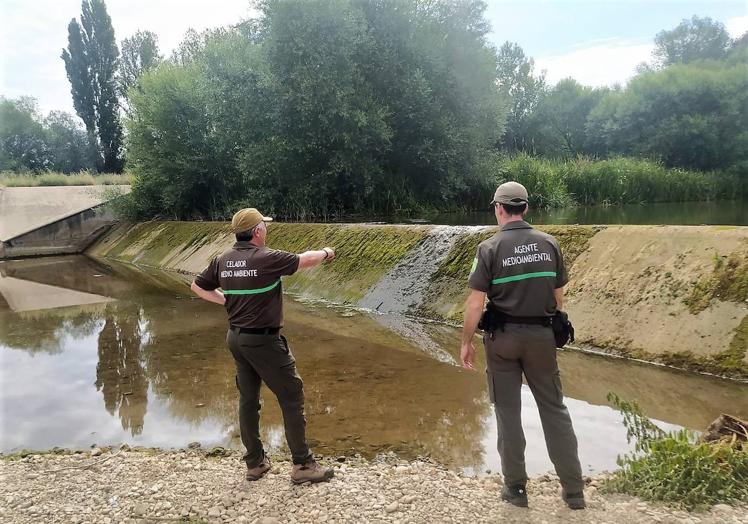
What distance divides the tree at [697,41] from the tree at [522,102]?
2645 centimetres

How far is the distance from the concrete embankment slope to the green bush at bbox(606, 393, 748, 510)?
8.89ft

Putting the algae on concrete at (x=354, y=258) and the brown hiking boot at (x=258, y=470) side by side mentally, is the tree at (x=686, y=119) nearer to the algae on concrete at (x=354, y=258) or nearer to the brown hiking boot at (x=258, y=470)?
the algae on concrete at (x=354, y=258)

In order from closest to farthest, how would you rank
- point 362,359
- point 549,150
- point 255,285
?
point 255,285
point 362,359
point 549,150

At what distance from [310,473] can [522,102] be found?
2169 inches

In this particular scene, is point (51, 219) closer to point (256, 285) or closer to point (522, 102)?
point (256, 285)

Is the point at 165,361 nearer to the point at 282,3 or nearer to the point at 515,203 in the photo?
the point at 515,203

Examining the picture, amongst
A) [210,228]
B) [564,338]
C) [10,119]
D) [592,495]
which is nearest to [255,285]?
[564,338]

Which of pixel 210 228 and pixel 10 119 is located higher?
pixel 10 119

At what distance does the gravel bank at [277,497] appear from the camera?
143 inches

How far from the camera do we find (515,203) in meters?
3.88

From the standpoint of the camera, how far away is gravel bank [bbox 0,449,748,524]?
363 cm

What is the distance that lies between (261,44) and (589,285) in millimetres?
17986

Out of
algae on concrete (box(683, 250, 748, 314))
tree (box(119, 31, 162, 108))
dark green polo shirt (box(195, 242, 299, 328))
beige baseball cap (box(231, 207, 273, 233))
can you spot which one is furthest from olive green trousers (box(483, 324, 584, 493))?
tree (box(119, 31, 162, 108))

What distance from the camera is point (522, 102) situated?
54.8 meters
